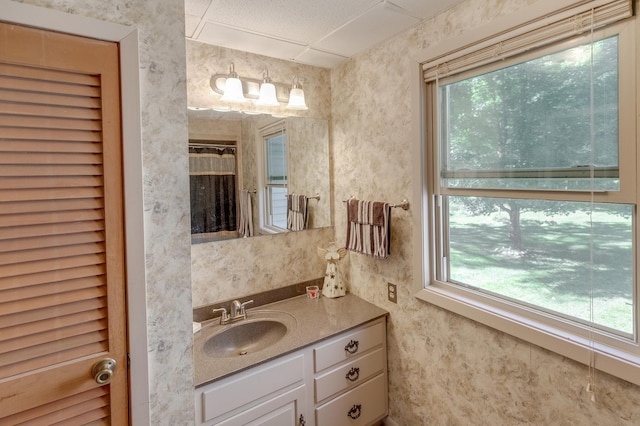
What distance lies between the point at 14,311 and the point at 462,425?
1.87 meters

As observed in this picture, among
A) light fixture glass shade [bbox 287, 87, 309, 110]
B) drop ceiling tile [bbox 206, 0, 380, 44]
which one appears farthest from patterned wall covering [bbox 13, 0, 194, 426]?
light fixture glass shade [bbox 287, 87, 309, 110]

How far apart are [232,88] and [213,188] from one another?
58 cm

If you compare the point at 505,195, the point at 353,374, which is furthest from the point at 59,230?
the point at 505,195

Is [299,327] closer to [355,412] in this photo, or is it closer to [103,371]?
[355,412]

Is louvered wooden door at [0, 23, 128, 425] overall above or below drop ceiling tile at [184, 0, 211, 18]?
below

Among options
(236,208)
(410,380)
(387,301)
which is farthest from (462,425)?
(236,208)

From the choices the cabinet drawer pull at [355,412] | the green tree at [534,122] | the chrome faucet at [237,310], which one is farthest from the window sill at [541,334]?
the chrome faucet at [237,310]

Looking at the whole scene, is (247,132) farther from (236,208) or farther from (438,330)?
(438,330)

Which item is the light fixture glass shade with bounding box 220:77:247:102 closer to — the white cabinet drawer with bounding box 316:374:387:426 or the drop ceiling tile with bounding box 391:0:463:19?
the drop ceiling tile with bounding box 391:0:463:19

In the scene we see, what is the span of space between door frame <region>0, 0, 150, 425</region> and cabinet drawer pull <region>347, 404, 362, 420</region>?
111cm

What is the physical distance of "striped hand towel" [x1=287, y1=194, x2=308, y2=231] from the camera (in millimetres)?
2076

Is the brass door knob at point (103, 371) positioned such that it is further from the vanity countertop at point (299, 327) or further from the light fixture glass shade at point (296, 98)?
the light fixture glass shade at point (296, 98)

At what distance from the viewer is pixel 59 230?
0.91m

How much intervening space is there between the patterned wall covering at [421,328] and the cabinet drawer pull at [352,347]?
0.91ft
